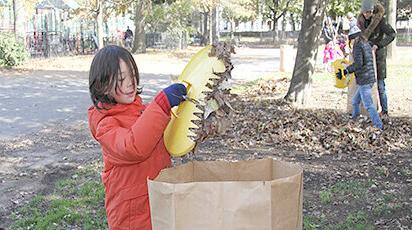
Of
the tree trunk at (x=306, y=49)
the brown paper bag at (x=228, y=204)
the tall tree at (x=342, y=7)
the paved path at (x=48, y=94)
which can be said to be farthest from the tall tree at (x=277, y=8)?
the brown paper bag at (x=228, y=204)

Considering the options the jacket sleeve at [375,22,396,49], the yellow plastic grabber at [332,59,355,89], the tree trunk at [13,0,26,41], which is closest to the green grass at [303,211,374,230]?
the jacket sleeve at [375,22,396,49]

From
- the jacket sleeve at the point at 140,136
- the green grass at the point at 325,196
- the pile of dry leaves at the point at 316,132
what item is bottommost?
the green grass at the point at 325,196

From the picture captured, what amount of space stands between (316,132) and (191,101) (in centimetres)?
576

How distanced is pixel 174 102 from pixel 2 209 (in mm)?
3583

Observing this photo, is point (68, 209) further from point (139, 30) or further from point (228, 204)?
point (139, 30)

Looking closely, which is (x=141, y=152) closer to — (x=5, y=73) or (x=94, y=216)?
(x=94, y=216)

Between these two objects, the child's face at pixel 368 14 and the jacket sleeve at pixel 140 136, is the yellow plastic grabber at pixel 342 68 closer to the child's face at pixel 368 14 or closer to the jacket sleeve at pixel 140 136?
the child's face at pixel 368 14

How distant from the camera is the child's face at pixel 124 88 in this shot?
7.52ft

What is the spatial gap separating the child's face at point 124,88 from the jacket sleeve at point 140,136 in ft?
0.48

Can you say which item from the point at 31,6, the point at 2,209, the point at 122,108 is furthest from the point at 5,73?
the point at 122,108

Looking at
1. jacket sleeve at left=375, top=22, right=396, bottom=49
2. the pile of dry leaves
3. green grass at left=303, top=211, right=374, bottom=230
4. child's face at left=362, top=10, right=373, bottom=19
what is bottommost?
green grass at left=303, top=211, right=374, bottom=230

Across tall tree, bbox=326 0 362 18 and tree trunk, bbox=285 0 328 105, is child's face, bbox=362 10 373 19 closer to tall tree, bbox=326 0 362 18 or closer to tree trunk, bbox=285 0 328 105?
tree trunk, bbox=285 0 328 105

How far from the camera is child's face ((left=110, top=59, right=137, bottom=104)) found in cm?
229

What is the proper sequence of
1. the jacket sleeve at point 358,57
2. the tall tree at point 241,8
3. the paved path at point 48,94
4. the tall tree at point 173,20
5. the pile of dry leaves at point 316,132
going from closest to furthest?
the pile of dry leaves at point 316,132 → the jacket sleeve at point 358,57 → the paved path at point 48,94 → the tall tree at point 173,20 → the tall tree at point 241,8
